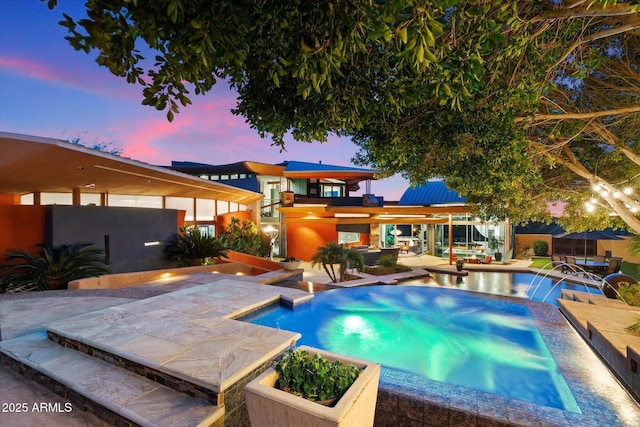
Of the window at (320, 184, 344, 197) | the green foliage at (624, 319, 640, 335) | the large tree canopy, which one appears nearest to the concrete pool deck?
the green foliage at (624, 319, 640, 335)

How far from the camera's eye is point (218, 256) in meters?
14.0

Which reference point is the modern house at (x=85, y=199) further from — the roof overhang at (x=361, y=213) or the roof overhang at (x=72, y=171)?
the roof overhang at (x=361, y=213)

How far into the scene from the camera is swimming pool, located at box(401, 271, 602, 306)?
11.9 m

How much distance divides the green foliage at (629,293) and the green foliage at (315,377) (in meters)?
9.52

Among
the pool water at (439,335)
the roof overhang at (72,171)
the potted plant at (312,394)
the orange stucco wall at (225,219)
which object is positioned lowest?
the pool water at (439,335)

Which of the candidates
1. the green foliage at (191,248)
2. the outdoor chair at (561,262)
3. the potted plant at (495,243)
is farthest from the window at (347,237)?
the outdoor chair at (561,262)

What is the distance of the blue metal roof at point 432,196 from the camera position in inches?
1006

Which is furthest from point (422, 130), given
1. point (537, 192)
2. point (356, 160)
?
point (537, 192)

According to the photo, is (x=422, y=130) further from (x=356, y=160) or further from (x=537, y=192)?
(x=537, y=192)

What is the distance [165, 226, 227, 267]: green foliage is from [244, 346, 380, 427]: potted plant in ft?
37.1

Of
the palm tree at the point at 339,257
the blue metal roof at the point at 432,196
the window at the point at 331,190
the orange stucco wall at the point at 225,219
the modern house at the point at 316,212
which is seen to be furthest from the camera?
the window at the point at 331,190

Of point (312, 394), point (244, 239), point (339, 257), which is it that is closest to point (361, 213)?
point (339, 257)

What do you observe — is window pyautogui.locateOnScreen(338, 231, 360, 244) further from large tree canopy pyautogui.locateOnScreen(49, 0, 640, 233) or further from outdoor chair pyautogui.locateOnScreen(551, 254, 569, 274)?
large tree canopy pyautogui.locateOnScreen(49, 0, 640, 233)

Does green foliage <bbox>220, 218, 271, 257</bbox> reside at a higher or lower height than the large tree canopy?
lower
